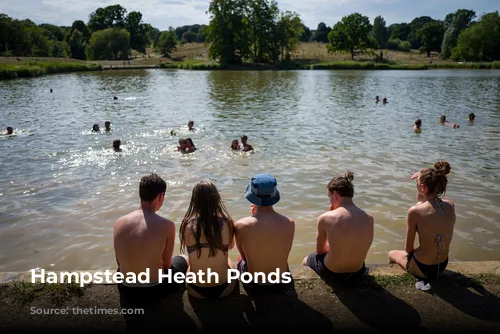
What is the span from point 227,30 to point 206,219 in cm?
9774

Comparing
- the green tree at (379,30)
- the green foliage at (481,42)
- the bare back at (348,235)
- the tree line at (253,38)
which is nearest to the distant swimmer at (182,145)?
the bare back at (348,235)

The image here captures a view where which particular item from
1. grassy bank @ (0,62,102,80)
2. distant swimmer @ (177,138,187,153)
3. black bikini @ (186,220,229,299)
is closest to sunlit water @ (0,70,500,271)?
distant swimmer @ (177,138,187,153)

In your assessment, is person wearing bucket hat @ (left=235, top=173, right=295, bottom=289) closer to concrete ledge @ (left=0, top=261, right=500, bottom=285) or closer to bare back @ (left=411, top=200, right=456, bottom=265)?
concrete ledge @ (left=0, top=261, right=500, bottom=285)

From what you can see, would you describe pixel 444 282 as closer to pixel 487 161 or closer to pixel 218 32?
pixel 487 161

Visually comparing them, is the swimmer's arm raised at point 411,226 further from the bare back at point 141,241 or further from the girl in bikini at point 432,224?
the bare back at point 141,241

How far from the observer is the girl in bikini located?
15.6 ft

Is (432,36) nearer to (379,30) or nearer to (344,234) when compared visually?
(379,30)

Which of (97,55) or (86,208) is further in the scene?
(97,55)

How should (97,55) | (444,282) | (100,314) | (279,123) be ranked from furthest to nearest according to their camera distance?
(97,55) → (279,123) → (444,282) → (100,314)

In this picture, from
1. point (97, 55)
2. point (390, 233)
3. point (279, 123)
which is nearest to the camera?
point (390, 233)

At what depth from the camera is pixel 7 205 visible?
31.2 feet

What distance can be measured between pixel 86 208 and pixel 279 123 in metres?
13.7

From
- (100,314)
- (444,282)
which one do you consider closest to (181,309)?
(100,314)

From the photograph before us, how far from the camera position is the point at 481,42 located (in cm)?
9231
